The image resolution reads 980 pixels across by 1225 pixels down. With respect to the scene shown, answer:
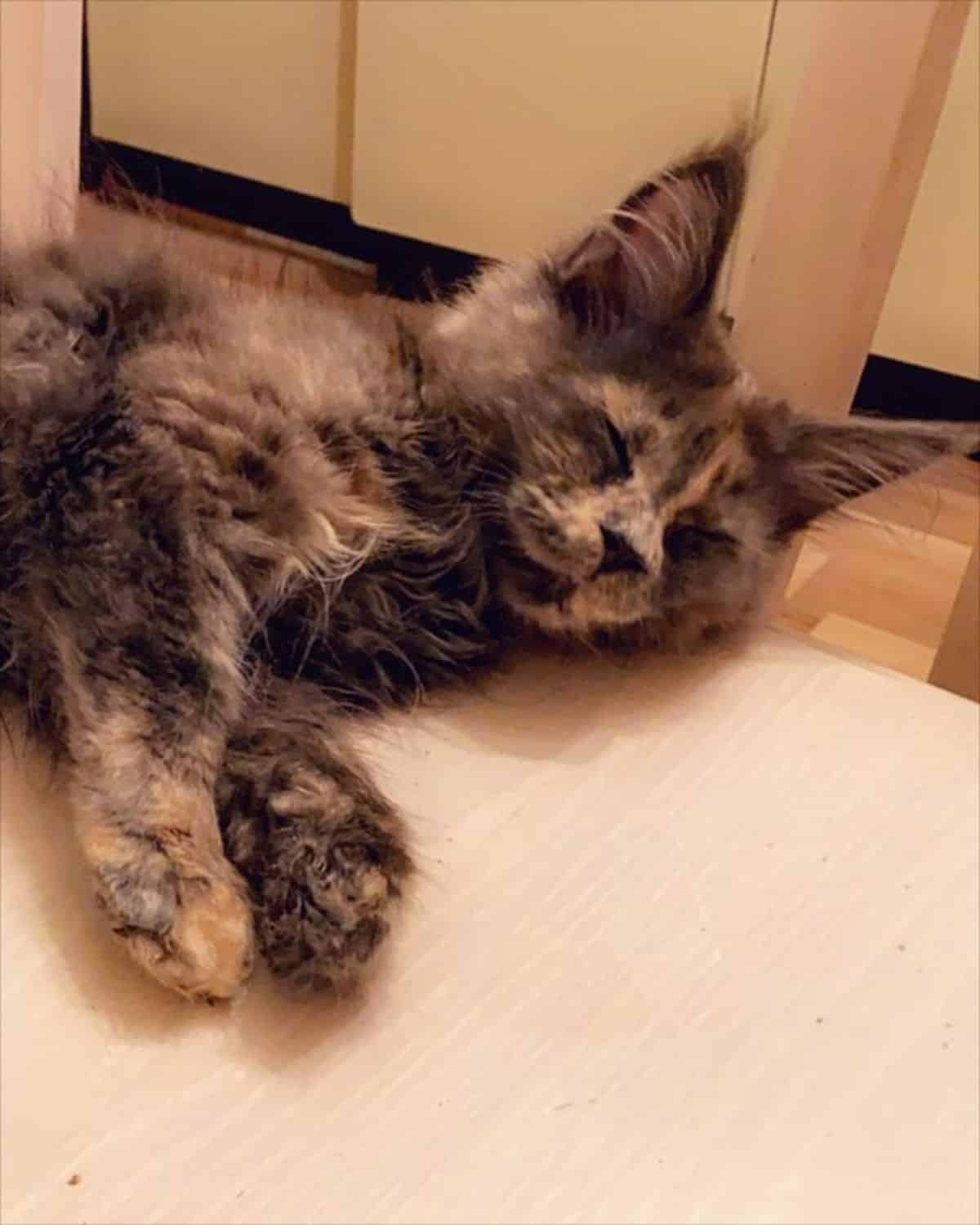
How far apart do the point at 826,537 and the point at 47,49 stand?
0.70 metres

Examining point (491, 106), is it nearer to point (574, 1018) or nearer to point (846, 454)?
point (846, 454)

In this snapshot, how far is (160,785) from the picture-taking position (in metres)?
0.69

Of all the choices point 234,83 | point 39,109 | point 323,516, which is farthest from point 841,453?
point 234,83

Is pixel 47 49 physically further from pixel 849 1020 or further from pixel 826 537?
pixel 849 1020

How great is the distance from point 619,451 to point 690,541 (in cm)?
8

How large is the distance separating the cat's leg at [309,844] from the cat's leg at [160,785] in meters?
0.01

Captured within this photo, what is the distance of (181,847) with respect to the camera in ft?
2.17

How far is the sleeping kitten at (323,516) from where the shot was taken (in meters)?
0.68

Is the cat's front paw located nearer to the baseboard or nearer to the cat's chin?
the cat's chin

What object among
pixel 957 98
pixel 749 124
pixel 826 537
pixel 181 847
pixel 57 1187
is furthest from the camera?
pixel 957 98

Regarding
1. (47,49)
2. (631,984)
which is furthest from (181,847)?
(47,49)

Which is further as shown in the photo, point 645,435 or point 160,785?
point 645,435

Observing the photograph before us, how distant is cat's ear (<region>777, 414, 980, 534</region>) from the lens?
0.90 meters

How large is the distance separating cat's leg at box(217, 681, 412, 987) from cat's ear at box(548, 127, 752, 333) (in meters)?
0.35
